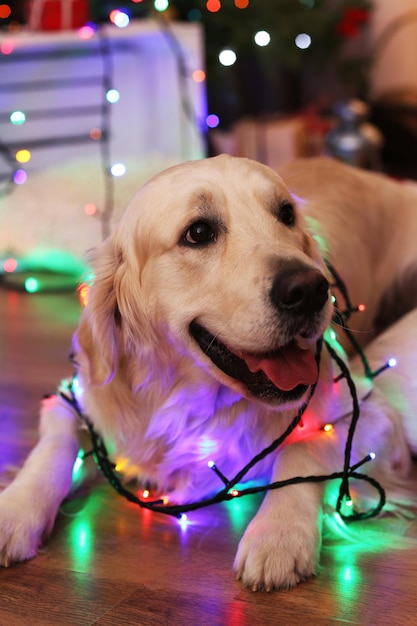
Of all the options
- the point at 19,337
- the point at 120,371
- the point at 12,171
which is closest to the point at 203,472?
the point at 120,371

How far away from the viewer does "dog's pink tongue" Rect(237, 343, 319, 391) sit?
146 cm

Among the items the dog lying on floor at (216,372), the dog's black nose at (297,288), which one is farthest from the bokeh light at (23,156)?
the dog's black nose at (297,288)

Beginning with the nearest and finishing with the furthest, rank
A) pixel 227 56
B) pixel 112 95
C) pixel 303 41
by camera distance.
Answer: pixel 112 95, pixel 227 56, pixel 303 41

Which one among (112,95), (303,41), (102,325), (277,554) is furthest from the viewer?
(303,41)

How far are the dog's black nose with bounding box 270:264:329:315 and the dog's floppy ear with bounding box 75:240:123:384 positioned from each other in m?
0.45

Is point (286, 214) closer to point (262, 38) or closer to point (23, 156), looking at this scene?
point (23, 156)

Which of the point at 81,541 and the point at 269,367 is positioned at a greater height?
the point at 269,367

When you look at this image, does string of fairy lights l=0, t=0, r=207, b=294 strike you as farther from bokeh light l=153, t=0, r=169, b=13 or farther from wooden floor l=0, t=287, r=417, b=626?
wooden floor l=0, t=287, r=417, b=626

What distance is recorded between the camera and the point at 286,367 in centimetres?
148

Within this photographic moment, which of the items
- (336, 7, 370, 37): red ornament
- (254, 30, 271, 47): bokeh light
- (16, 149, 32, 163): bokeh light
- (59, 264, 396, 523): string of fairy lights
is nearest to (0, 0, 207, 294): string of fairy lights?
(16, 149, 32, 163): bokeh light

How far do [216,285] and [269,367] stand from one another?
186 mm

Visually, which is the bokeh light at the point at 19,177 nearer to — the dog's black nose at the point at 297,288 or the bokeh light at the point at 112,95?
the bokeh light at the point at 112,95

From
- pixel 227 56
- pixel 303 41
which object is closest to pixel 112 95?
pixel 227 56

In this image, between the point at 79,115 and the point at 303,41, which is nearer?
the point at 79,115
